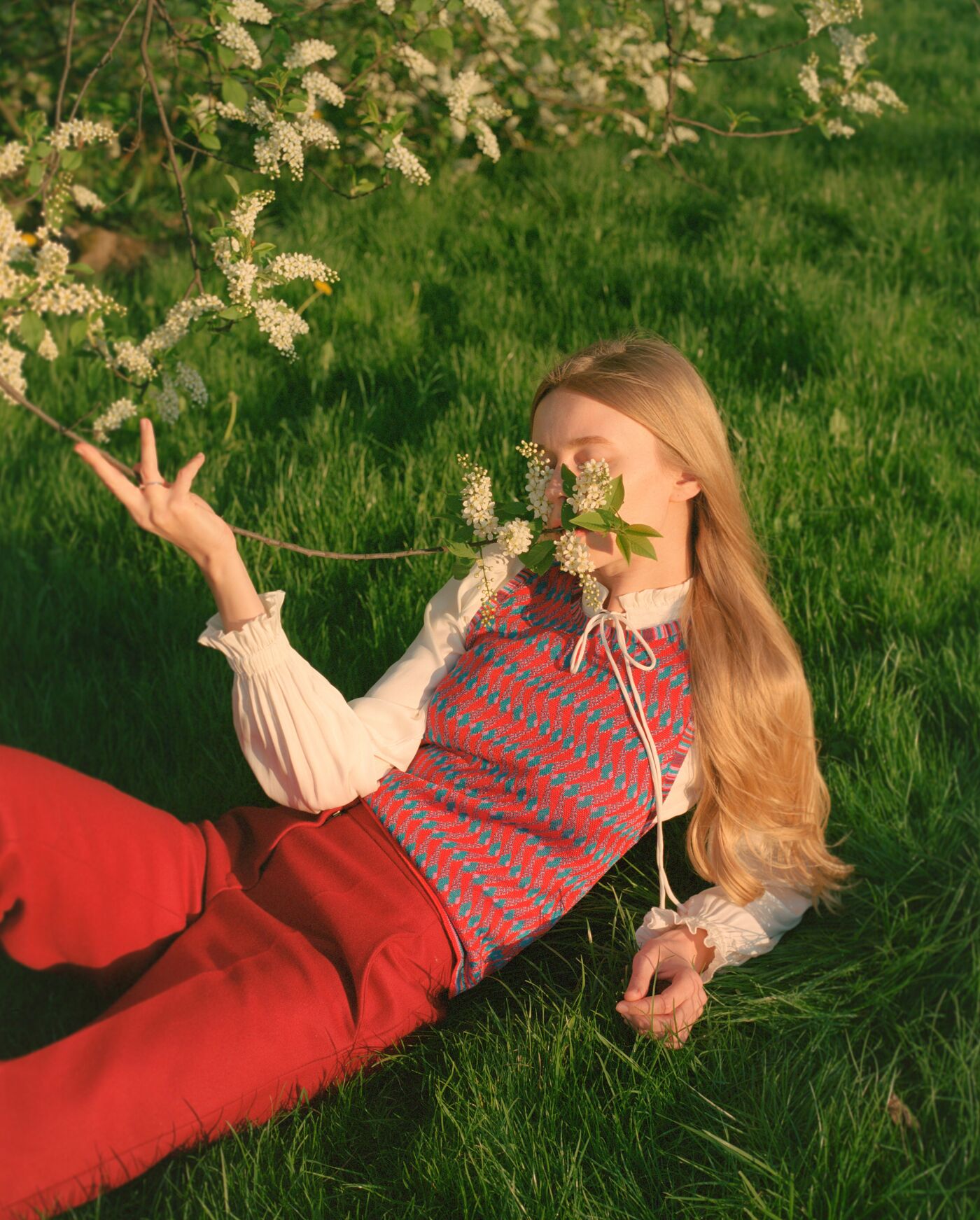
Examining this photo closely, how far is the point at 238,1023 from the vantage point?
1.72 meters

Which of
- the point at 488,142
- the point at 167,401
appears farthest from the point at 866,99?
the point at 167,401

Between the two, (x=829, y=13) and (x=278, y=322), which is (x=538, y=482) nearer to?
(x=278, y=322)

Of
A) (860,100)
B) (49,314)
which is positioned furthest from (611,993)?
(49,314)

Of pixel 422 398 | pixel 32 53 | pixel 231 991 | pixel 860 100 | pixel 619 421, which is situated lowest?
pixel 231 991

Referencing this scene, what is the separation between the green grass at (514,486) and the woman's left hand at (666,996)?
5 cm

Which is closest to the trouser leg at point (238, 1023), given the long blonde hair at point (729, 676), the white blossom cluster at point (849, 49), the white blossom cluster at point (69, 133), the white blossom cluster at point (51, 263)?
the long blonde hair at point (729, 676)

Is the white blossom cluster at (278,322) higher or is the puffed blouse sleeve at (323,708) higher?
the white blossom cluster at (278,322)

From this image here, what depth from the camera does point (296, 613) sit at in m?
2.82

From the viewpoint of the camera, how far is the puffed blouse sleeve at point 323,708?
6.38 ft

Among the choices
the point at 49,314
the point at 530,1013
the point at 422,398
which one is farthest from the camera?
the point at 49,314

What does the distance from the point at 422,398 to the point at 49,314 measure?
63.1 inches

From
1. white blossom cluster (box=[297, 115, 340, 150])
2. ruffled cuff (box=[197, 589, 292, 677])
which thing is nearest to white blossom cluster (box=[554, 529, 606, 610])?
ruffled cuff (box=[197, 589, 292, 677])

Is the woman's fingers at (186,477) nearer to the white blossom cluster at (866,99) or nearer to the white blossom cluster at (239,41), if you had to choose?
the white blossom cluster at (239,41)

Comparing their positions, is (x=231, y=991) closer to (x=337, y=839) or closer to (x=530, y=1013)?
(x=337, y=839)
